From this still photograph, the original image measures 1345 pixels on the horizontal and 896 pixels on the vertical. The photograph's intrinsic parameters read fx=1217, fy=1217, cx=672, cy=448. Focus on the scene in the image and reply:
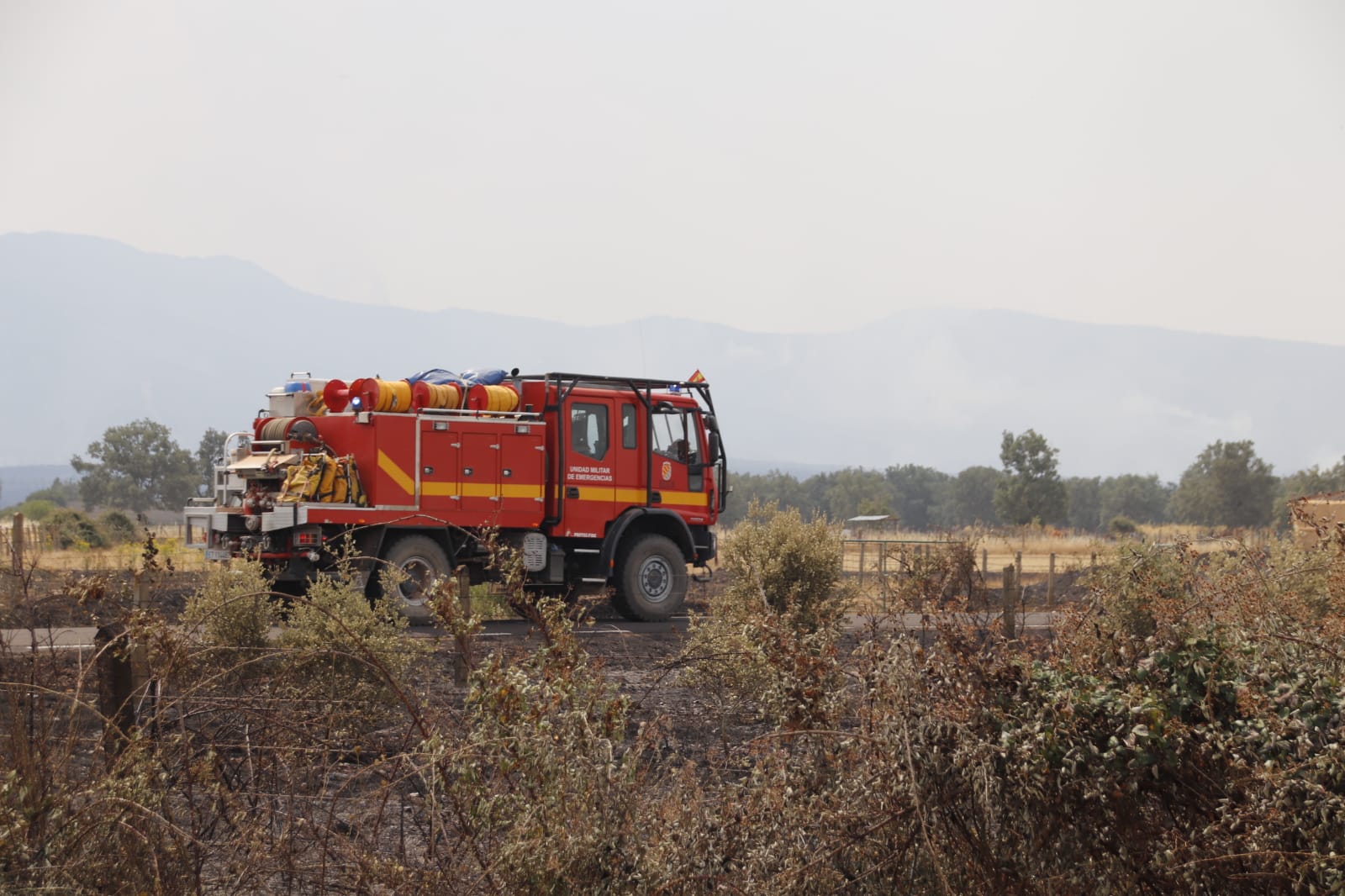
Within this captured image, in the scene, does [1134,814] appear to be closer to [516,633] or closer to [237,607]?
[237,607]

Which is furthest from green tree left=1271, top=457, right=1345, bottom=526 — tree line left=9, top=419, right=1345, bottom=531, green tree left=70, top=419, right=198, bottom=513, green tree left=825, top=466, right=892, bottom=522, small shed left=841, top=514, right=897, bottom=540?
green tree left=70, top=419, right=198, bottom=513

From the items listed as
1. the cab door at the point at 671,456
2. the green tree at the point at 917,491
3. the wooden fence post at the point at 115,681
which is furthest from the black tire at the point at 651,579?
the green tree at the point at 917,491

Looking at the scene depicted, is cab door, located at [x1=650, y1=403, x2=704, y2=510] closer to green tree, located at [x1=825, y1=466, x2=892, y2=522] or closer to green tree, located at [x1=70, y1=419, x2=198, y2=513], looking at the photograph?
green tree, located at [x1=70, y1=419, x2=198, y2=513]

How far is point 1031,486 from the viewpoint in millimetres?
87812

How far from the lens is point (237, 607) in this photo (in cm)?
942

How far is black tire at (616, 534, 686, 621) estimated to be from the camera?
17.5 m

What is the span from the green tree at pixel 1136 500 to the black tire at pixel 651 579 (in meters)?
119

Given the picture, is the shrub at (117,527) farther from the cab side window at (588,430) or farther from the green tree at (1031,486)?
the green tree at (1031,486)

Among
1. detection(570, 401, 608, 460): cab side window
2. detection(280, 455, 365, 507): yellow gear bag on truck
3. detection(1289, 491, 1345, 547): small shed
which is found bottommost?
detection(1289, 491, 1345, 547): small shed

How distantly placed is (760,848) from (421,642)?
5.12 metres

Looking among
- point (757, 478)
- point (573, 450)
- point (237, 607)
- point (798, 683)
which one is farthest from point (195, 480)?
point (798, 683)

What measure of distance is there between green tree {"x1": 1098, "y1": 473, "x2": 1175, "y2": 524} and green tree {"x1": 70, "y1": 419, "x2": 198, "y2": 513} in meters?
90.8

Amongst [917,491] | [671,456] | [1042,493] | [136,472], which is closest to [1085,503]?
[917,491]

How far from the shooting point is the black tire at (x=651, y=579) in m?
A: 17.5
